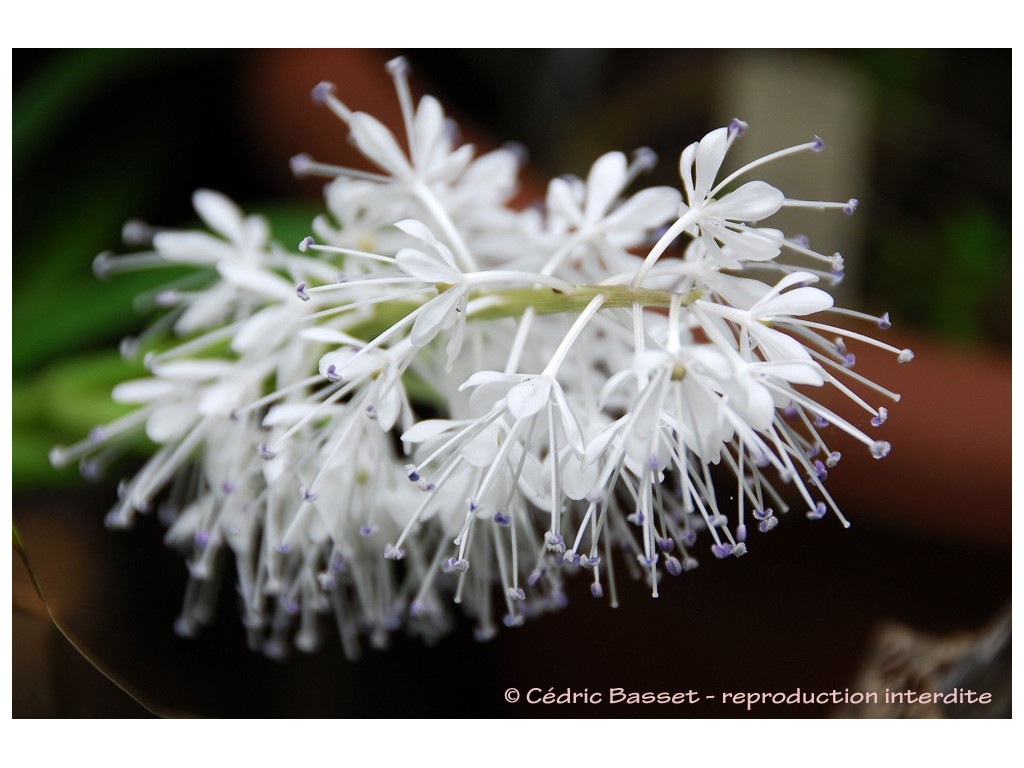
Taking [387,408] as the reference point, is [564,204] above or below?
above

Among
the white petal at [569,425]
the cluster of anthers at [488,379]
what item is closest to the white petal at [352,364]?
the cluster of anthers at [488,379]

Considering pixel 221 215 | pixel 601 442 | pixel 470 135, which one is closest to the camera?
pixel 601 442

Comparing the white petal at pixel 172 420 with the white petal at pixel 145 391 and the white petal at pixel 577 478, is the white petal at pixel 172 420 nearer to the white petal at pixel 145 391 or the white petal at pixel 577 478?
the white petal at pixel 145 391

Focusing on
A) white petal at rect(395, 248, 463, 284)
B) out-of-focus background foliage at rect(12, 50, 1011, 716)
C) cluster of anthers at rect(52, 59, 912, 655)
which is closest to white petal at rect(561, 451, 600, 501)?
cluster of anthers at rect(52, 59, 912, 655)

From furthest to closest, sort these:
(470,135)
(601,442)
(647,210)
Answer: (470,135)
(647,210)
(601,442)

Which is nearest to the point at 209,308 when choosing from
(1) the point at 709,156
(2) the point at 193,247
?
(2) the point at 193,247

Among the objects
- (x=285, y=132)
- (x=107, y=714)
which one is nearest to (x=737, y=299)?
(x=107, y=714)

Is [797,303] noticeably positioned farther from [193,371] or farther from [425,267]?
[193,371]
